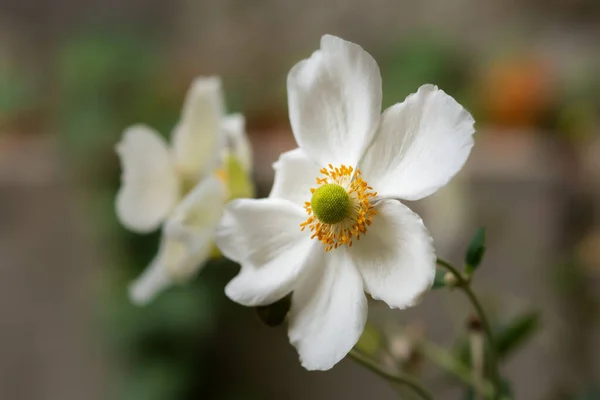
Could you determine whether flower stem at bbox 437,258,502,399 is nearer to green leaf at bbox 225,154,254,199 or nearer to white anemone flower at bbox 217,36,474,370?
white anemone flower at bbox 217,36,474,370

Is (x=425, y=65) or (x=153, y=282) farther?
(x=425, y=65)

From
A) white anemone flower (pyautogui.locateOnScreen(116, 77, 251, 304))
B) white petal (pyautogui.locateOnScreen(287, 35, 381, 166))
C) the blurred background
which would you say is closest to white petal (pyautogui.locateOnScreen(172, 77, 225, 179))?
white anemone flower (pyautogui.locateOnScreen(116, 77, 251, 304))

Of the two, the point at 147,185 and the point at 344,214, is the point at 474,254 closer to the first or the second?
the point at 344,214

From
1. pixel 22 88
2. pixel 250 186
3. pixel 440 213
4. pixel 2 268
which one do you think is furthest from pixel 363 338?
pixel 22 88

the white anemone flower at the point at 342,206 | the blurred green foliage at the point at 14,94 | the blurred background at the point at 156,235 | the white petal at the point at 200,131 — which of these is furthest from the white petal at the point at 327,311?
the blurred green foliage at the point at 14,94

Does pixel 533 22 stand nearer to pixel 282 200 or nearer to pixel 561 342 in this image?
pixel 561 342

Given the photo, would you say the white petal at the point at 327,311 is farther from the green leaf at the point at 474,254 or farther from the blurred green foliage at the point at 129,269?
the blurred green foliage at the point at 129,269

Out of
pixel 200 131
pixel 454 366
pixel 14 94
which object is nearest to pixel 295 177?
pixel 200 131
